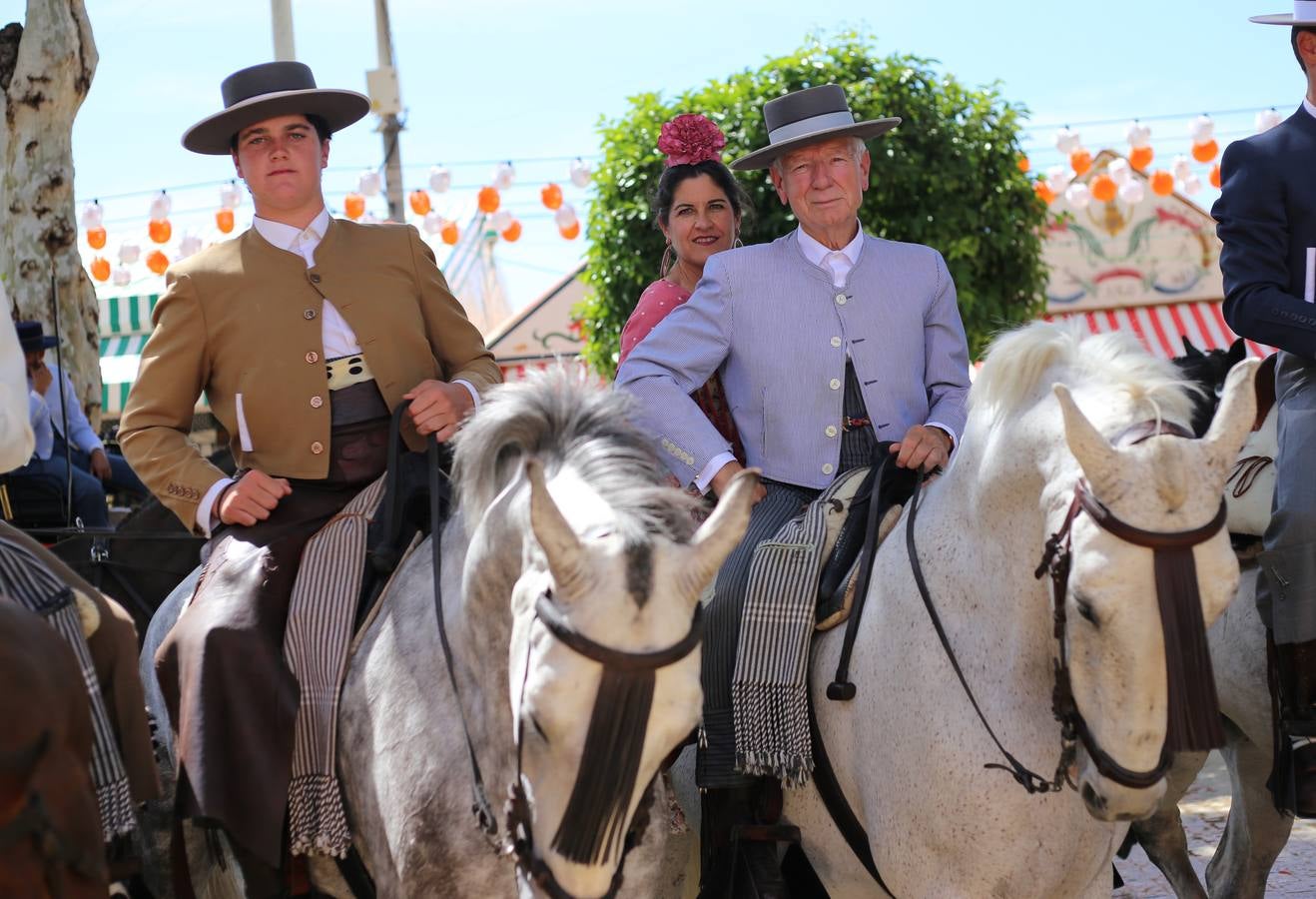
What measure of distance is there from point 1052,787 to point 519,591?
1297 mm

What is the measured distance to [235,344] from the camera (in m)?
3.90

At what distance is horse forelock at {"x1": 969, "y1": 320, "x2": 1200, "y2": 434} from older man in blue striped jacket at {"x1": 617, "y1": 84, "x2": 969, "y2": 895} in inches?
27.0

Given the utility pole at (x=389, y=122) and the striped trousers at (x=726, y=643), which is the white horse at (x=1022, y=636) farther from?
the utility pole at (x=389, y=122)

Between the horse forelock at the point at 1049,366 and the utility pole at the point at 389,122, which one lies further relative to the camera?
the utility pole at the point at 389,122

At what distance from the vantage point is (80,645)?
289cm

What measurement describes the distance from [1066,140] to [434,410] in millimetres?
14890

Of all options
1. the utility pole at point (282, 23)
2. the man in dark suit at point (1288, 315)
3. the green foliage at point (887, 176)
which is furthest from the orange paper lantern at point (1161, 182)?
the man in dark suit at point (1288, 315)

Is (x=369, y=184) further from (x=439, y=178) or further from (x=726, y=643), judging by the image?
(x=726, y=643)

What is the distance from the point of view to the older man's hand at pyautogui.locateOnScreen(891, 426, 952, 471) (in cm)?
381

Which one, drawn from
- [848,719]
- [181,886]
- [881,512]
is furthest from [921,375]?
[181,886]

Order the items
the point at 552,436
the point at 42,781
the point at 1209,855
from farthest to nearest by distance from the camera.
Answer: the point at 1209,855 < the point at 552,436 < the point at 42,781

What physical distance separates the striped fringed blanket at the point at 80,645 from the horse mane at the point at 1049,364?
2.07 m

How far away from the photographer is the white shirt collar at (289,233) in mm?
4059

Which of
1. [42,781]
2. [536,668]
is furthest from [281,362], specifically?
[42,781]
